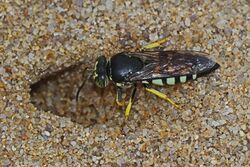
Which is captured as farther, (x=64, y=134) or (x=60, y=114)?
(x=60, y=114)

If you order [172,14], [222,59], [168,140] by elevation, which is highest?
[172,14]

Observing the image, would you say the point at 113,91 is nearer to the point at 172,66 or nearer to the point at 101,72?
the point at 101,72

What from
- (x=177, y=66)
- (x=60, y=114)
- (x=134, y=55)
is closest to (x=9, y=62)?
(x=60, y=114)

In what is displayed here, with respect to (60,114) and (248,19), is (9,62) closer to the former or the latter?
(60,114)

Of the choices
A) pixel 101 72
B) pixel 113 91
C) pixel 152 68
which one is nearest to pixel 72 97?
pixel 113 91

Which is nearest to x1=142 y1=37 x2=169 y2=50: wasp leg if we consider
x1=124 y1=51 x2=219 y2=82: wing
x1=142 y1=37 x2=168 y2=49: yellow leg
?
x1=142 y1=37 x2=168 y2=49: yellow leg

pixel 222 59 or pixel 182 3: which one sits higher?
pixel 182 3
